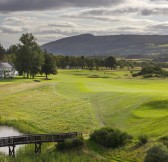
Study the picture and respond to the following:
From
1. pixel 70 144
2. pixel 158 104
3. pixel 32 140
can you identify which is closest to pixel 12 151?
pixel 32 140

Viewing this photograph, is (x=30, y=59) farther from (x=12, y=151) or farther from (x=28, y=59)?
(x=12, y=151)

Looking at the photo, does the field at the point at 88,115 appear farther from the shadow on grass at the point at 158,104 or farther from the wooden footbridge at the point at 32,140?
the wooden footbridge at the point at 32,140

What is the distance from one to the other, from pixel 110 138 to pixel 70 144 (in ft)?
16.7

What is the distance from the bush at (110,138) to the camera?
4497 centimetres

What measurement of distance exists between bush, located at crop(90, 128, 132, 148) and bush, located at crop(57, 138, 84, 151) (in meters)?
2.90

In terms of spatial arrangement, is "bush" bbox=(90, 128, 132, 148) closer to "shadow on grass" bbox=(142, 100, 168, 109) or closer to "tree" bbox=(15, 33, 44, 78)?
"shadow on grass" bbox=(142, 100, 168, 109)

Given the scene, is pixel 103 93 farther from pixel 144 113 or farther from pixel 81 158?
pixel 81 158

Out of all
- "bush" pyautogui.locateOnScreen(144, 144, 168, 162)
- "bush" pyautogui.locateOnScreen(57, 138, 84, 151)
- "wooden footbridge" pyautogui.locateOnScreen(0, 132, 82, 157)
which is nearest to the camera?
"bush" pyautogui.locateOnScreen(144, 144, 168, 162)

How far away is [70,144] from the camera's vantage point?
4325cm

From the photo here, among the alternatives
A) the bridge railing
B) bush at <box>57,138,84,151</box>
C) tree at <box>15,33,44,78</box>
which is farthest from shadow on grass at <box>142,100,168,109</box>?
tree at <box>15,33,44,78</box>

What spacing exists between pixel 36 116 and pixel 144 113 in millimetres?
18500

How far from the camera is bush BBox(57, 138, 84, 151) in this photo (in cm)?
4303

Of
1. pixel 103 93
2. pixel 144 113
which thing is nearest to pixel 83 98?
pixel 103 93

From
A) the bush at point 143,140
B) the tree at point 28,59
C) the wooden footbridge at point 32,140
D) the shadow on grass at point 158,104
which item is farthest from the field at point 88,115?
the tree at point 28,59
